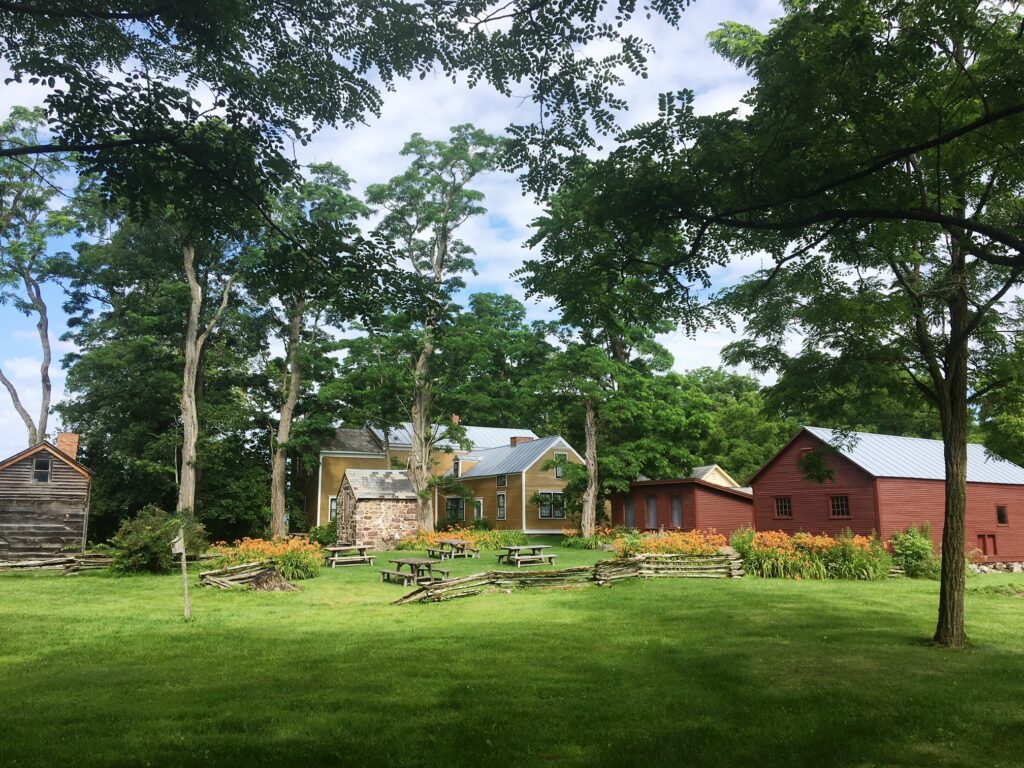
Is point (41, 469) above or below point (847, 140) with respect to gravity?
below

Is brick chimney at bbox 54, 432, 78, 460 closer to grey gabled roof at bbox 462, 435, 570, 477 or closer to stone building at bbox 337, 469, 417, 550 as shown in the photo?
stone building at bbox 337, 469, 417, 550

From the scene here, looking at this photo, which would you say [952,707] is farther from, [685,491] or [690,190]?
[685,491]

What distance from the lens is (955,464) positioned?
1092 centimetres

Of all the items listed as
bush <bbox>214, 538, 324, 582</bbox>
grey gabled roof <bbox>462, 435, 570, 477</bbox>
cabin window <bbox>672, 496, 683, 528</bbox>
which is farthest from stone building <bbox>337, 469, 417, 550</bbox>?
cabin window <bbox>672, 496, 683, 528</bbox>

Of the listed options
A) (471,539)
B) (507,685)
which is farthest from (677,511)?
(507,685)

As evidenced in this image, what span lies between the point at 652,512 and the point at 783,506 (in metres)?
8.05

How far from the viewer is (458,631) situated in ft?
38.3

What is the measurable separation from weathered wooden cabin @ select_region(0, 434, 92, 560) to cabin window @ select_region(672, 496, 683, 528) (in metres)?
26.6

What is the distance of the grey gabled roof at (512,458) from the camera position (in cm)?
4003

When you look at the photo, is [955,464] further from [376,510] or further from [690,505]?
[690,505]

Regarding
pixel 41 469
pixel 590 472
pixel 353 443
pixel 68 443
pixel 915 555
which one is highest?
pixel 353 443

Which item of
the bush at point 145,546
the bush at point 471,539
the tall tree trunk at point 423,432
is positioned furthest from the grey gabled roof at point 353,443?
the bush at point 145,546

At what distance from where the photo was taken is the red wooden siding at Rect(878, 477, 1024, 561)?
85.6 ft

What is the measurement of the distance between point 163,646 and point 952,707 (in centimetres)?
1029
